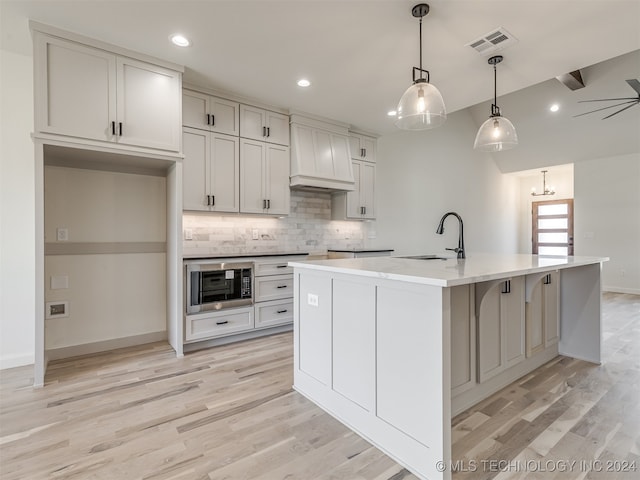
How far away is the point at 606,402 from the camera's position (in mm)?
2141

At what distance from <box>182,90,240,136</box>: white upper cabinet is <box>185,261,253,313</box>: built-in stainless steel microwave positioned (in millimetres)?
1489

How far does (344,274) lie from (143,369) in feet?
6.71

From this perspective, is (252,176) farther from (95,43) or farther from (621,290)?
(621,290)

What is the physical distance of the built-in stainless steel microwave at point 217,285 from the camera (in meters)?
3.17

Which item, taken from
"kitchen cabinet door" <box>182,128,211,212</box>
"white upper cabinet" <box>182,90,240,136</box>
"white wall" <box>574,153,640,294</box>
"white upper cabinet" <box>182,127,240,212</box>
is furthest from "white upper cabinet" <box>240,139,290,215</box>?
"white wall" <box>574,153,640,294</box>

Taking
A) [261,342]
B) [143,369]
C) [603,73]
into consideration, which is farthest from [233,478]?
[603,73]

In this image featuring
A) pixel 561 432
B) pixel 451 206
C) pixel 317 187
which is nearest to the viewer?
pixel 561 432

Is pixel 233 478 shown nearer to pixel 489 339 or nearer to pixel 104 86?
pixel 489 339

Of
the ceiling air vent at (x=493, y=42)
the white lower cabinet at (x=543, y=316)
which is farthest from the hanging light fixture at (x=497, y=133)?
the white lower cabinet at (x=543, y=316)

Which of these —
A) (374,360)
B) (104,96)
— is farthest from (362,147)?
(374,360)

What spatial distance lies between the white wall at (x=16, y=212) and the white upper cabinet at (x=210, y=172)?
4.28 feet

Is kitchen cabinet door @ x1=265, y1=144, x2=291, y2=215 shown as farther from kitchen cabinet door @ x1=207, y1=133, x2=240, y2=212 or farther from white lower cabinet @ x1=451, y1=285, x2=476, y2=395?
white lower cabinet @ x1=451, y1=285, x2=476, y2=395

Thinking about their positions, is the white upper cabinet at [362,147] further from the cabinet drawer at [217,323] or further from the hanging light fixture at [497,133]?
the cabinet drawer at [217,323]

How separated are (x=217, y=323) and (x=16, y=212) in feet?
6.59
